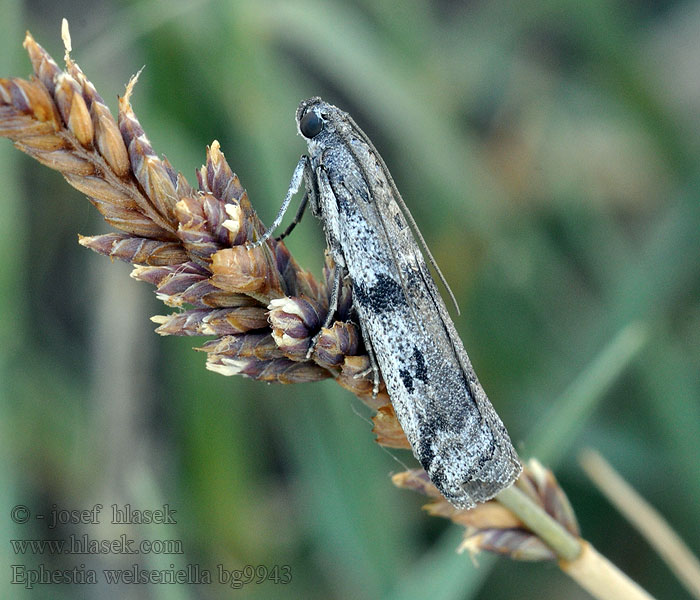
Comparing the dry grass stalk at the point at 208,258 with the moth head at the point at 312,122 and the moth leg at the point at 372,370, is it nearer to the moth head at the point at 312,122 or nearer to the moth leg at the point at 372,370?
the moth leg at the point at 372,370

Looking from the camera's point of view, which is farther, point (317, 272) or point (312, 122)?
point (317, 272)

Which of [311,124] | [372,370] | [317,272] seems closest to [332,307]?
[372,370]

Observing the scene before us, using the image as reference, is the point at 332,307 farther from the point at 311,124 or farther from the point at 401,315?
the point at 311,124

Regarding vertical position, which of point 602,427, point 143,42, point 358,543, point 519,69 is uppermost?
point 519,69

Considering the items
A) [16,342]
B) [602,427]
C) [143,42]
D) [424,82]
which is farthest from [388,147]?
[16,342]

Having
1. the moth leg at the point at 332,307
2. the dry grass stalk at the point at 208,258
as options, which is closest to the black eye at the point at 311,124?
the moth leg at the point at 332,307

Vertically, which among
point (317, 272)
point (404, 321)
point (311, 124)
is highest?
point (311, 124)

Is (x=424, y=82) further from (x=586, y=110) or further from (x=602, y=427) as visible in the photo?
(x=602, y=427)
